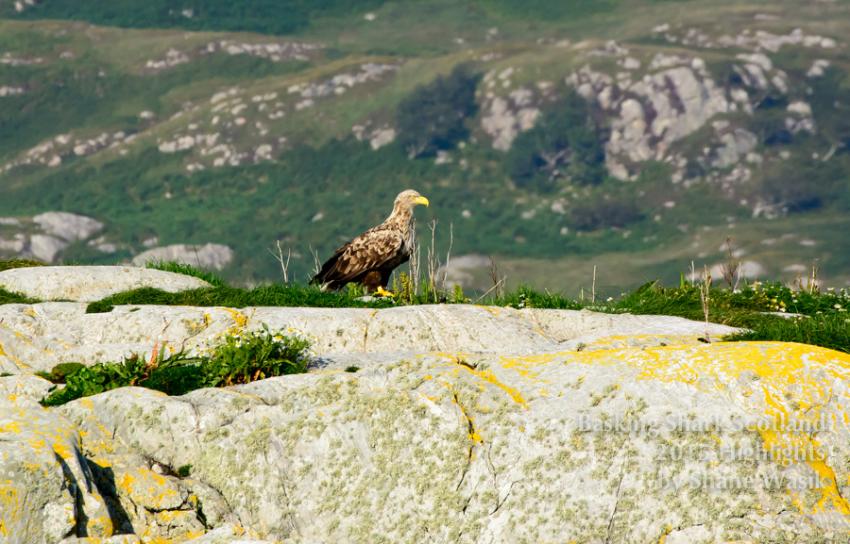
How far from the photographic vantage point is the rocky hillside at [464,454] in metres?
11.6

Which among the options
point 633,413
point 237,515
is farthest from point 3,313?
point 633,413

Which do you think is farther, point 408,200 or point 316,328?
point 408,200

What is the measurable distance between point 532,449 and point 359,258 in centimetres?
1351

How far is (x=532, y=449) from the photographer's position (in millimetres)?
12203

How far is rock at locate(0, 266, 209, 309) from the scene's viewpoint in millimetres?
19422

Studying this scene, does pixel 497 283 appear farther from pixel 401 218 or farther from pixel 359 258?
pixel 401 218

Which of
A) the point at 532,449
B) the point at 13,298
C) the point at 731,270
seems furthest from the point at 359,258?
the point at 532,449

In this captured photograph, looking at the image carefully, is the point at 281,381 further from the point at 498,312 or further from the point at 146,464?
the point at 498,312

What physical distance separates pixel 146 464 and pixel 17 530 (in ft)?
6.03

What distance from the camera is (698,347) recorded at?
13.3 metres

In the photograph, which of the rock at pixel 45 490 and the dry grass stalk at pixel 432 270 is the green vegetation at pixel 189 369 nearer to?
the rock at pixel 45 490

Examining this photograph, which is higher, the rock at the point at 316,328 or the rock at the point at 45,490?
the rock at the point at 45,490

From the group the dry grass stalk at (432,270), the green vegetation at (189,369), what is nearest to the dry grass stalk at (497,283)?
the dry grass stalk at (432,270)

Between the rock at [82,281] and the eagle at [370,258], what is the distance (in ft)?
16.9
